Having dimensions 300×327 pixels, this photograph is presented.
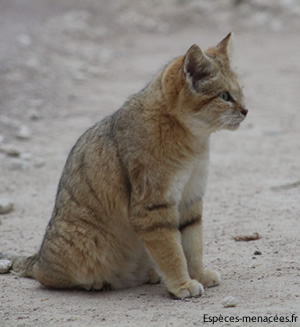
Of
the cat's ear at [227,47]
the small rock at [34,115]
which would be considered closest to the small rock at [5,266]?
the cat's ear at [227,47]

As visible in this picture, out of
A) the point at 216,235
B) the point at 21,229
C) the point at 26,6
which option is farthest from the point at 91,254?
the point at 26,6

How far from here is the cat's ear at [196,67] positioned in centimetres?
470

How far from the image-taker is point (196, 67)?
475 cm

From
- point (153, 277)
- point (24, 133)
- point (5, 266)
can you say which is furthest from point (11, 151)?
point (153, 277)

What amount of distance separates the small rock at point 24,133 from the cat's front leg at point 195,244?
5458mm

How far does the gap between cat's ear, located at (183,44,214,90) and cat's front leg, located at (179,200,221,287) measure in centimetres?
94

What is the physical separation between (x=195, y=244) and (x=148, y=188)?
26.0 inches

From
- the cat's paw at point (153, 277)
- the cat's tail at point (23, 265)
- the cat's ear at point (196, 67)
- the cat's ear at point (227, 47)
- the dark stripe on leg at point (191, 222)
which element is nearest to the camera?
the cat's ear at point (196, 67)

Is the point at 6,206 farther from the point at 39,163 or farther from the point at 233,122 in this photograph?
the point at 233,122

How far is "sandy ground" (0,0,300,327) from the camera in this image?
191 inches

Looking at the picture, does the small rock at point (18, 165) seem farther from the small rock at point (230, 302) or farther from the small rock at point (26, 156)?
the small rock at point (230, 302)

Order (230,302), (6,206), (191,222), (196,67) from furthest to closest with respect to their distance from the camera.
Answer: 1. (6,206)
2. (191,222)
3. (196,67)
4. (230,302)

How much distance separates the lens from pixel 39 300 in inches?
202

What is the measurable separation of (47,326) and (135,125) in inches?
60.1
